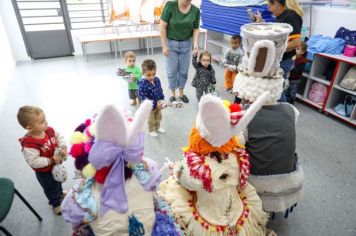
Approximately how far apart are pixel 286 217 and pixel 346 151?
1220 millimetres

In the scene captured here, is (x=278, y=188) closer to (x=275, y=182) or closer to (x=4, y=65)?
(x=275, y=182)

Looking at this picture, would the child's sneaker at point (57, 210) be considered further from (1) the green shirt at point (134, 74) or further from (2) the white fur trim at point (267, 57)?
(1) the green shirt at point (134, 74)

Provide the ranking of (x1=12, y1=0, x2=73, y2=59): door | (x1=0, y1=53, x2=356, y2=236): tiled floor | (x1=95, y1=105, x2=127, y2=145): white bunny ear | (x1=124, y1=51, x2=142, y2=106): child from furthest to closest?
(x1=12, y1=0, x2=73, y2=59): door → (x1=124, y1=51, x2=142, y2=106): child → (x1=0, y1=53, x2=356, y2=236): tiled floor → (x1=95, y1=105, x2=127, y2=145): white bunny ear

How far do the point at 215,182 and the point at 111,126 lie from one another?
21.8 inches

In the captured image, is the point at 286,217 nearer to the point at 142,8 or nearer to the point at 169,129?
the point at 169,129

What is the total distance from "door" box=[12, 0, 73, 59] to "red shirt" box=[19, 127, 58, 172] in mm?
4392

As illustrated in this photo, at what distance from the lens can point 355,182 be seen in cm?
206

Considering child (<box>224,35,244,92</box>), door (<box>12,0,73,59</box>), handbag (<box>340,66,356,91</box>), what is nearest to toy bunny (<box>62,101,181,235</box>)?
child (<box>224,35,244,92</box>)

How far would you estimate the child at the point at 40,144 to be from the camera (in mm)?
1409

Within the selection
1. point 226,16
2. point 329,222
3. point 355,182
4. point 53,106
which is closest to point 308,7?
point 226,16

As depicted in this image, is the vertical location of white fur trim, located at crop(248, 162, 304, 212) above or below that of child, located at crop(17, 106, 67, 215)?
below

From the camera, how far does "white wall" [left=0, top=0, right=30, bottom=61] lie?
186 inches

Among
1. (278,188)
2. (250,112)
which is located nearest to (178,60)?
(278,188)

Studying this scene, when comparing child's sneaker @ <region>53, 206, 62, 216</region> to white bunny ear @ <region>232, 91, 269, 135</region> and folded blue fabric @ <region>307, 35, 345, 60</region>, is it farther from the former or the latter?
folded blue fabric @ <region>307, 35, 345, 60</region>
